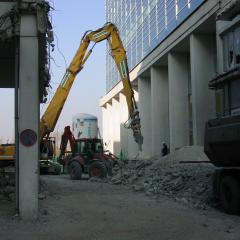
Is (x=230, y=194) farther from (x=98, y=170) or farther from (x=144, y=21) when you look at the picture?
(x=144, y=21)

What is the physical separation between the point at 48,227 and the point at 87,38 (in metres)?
15.8

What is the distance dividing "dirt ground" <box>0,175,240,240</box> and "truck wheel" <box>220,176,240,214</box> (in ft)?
1.02

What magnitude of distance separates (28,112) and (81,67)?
44.3 ft

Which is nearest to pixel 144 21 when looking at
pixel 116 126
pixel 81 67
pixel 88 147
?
pixel 116 126

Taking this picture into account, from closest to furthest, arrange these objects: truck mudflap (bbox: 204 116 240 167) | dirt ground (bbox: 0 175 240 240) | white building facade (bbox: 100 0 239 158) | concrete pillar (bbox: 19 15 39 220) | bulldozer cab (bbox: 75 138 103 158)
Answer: dirt ground (bbox: 0 175 240 240) < concrete pillar (bbox: 19 15 39 220) < truck mudflap (bbox: 204 116 240 167) < bulldozer cab (bbox: 75 138 103 158) < white building facade (bbox: 100 0 239 158)

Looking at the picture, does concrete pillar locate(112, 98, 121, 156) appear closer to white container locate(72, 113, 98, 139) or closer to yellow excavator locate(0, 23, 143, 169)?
white container locate(72, 113, 98, 139)

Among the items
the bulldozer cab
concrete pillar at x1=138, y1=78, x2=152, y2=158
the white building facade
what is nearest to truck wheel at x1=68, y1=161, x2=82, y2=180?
the bulldozer cab

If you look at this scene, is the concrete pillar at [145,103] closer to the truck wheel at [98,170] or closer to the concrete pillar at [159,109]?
the concrete pillar at [159,109]

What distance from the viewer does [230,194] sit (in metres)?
14.2

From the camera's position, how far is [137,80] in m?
59.7

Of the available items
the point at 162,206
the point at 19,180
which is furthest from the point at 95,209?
the point at 19,180

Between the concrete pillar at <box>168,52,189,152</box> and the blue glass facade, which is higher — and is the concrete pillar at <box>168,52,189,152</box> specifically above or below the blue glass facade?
below

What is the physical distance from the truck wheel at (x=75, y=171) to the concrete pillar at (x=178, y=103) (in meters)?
17.0

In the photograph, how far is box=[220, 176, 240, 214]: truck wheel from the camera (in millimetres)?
13859
